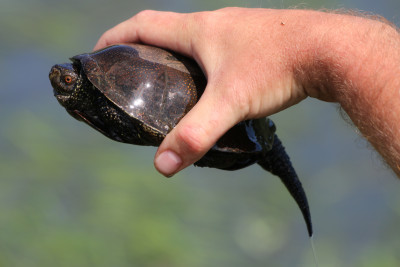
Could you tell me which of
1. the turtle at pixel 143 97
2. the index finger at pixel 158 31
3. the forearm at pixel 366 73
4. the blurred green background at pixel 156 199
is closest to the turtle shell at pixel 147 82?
the turtle at pixel 143 97

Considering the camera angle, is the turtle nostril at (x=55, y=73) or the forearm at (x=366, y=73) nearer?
the forearm at (x=366, y=73)

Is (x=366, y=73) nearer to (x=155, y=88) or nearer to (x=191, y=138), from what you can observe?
(x=191, y=138)

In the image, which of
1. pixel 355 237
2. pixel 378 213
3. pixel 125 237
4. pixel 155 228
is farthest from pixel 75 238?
pixel 378 213

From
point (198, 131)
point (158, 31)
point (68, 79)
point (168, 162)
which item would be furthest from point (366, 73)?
point (68, 79)

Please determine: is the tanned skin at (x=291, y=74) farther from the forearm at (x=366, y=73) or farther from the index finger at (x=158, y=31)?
the index finger at (x=158, y=31)

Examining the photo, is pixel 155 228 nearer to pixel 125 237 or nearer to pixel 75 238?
pixel 125 237

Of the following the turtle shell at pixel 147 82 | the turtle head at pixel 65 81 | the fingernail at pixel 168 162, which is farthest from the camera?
the turtle head at pixel 65 81

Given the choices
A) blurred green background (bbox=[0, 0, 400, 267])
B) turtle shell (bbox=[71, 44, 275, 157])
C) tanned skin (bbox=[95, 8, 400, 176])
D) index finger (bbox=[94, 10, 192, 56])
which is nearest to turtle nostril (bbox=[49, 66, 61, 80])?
turtle shell (bbox=[71, 44, 275, 157])
